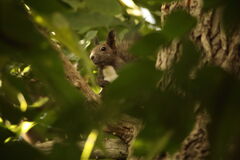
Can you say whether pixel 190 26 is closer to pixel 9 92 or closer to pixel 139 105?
pixel 139 105

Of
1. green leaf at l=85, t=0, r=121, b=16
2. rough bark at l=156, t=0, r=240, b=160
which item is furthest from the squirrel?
green leaf at l=85, t=0, r=121, b=16

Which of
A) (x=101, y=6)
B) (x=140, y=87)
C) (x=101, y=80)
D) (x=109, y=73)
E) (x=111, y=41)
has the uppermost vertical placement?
(x=111, y=41)

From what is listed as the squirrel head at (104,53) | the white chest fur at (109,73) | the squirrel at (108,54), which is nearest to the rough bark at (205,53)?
the white chest fur at (109,73)

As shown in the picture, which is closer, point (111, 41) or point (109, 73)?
point (109, 73)

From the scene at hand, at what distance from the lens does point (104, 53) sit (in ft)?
11.9

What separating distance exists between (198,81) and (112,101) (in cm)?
9

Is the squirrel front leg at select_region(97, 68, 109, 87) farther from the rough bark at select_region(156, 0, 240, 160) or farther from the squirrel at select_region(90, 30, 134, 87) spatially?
the rough bark at select_region(156, 0, 240, 160)

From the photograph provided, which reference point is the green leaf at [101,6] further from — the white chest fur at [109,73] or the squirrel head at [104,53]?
the squirrel head at [104,53]

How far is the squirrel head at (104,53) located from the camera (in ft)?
11.6

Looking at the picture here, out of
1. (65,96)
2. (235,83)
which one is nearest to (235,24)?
(235,83)

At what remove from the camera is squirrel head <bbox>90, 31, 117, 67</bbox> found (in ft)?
11.6

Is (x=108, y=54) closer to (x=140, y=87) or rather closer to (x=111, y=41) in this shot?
(x=111, y=41)

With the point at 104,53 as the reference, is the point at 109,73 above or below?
below

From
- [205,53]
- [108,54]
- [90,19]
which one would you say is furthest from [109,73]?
[90,19]
